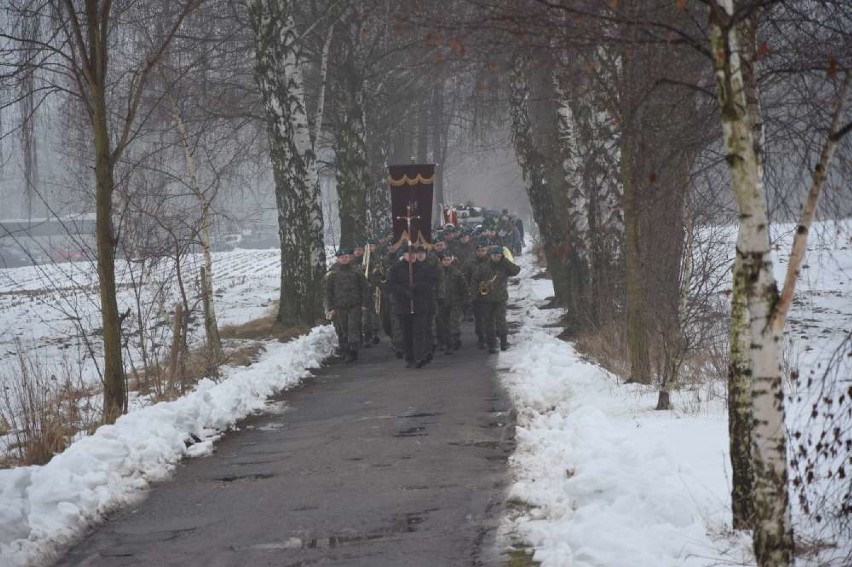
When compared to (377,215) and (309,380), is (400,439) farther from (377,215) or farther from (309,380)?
(377,215)

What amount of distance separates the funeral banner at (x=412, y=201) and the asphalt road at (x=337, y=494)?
7.36 meters

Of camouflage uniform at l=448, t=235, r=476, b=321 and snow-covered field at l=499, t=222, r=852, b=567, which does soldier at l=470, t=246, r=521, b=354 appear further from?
snow-covered field at l=499, t=222, r=852, b=567

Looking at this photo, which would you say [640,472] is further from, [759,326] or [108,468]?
[108,468]

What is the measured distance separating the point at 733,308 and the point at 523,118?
17990 millimetres

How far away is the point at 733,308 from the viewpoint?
19.9ft

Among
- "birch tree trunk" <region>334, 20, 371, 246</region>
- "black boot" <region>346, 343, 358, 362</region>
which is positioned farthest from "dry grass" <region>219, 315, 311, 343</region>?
"birch tree trunk" <region>334, 20, 371, 246</region>

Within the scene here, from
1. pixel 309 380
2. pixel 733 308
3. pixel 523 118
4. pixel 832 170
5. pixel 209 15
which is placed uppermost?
pixel 209 15

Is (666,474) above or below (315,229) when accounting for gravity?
below

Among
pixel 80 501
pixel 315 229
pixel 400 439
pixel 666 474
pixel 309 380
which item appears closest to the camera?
pixel 666 474

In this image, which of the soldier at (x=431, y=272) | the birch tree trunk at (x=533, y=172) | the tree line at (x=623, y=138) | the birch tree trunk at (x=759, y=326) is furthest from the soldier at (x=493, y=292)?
the birch tree trunk at (x=759, y=326)

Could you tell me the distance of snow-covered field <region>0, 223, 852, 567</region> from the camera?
6098 mm

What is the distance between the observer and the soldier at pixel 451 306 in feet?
62.7

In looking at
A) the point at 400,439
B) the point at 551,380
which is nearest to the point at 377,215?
the point at 551,380

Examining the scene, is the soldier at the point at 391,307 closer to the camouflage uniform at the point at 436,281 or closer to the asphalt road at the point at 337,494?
the camouflage uniform at the point at 436,281
